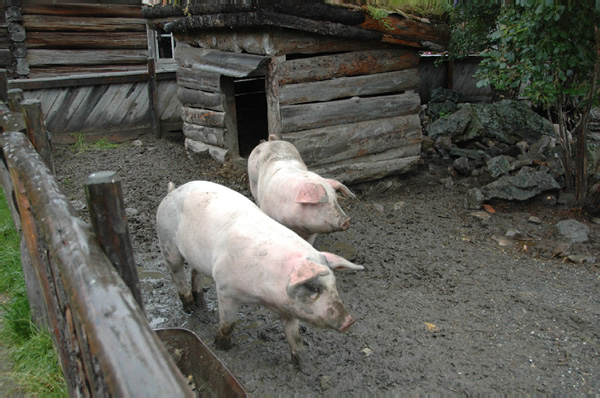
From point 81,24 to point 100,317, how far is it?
921cm

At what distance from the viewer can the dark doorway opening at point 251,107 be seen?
879 cm

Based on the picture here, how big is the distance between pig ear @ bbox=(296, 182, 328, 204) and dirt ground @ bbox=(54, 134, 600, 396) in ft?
2.65

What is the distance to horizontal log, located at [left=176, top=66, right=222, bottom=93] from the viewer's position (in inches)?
254

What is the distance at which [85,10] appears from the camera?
29.8 feet

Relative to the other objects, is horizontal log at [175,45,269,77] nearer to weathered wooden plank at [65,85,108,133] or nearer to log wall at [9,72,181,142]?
log wall at [9,72,181,142]

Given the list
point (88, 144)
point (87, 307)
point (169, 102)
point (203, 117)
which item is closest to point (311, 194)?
point (87, 307)

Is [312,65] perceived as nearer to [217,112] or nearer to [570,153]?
[217,112]

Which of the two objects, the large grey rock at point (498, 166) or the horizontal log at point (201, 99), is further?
the horizontal log at point (201, 99)

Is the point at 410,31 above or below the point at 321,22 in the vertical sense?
below

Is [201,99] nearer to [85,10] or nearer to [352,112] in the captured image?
[352,112]

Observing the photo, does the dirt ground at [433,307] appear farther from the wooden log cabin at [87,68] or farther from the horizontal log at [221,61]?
the wooden log cabin at [87,68]

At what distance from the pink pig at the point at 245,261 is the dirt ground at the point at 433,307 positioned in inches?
11.1

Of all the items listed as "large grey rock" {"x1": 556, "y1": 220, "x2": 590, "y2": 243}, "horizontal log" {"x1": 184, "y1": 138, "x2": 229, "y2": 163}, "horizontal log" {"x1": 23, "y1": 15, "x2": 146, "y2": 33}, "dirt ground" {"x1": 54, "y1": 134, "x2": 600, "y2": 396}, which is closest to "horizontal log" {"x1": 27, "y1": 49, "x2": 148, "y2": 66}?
"horizontal log" {"x1": 23, "y1": 15, "x2": 146, "y2": 33}

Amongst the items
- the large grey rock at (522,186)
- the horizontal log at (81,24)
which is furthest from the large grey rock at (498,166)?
the horizontal log at (81,24)
